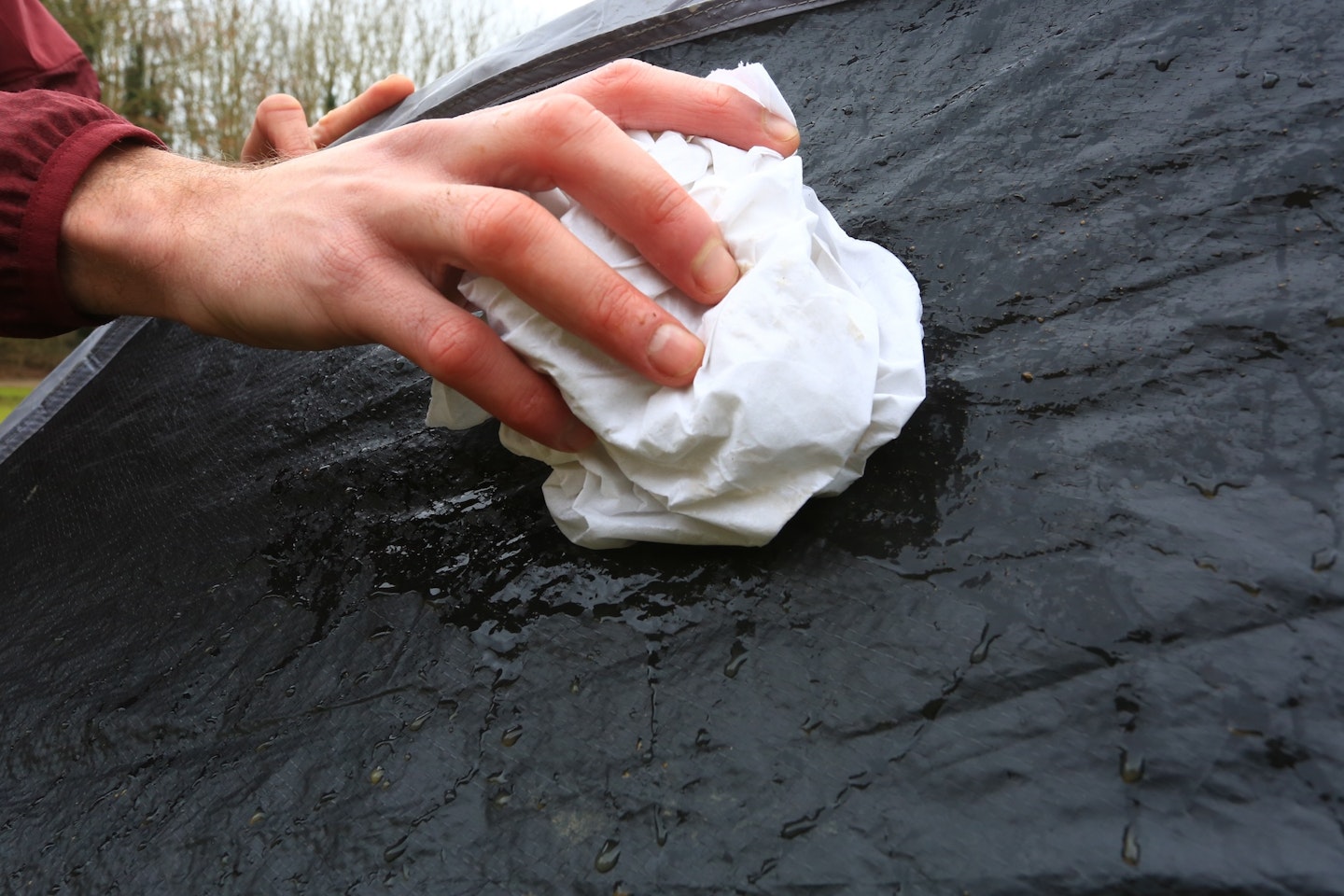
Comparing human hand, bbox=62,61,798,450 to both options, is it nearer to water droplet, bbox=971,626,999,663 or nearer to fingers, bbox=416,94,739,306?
fingers, bbox=416,94,739,306

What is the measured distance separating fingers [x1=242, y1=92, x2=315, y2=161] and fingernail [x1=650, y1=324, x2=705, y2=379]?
1.34m

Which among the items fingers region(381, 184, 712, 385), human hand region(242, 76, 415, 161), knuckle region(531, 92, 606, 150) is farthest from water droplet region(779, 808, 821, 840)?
human hand region(242, 76, 415, 161)

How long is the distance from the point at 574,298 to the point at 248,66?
973 cm

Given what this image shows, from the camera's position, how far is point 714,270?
0.77 metres

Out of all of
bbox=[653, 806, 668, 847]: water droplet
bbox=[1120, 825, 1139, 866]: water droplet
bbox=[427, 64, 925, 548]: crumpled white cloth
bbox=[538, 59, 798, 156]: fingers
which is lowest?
bbox=[653, 806, 668, 847]: water droplet

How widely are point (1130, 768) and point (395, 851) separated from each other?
572 mm

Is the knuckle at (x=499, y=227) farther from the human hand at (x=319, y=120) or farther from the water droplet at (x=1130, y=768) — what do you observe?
the human hand at (x=319, y=120)

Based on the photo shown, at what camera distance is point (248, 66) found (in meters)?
8.54

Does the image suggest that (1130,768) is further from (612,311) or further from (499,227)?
(499,227)

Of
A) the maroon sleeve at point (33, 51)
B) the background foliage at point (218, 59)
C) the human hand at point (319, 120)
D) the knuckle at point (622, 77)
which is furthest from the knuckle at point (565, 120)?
the background foliage at point (218, 59)

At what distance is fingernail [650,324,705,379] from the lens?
0.73 meters

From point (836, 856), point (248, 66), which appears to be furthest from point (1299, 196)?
point (248, 66)

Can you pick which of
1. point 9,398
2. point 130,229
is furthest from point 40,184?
point 9,398

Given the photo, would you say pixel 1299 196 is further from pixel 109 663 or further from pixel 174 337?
pixel 174 337
